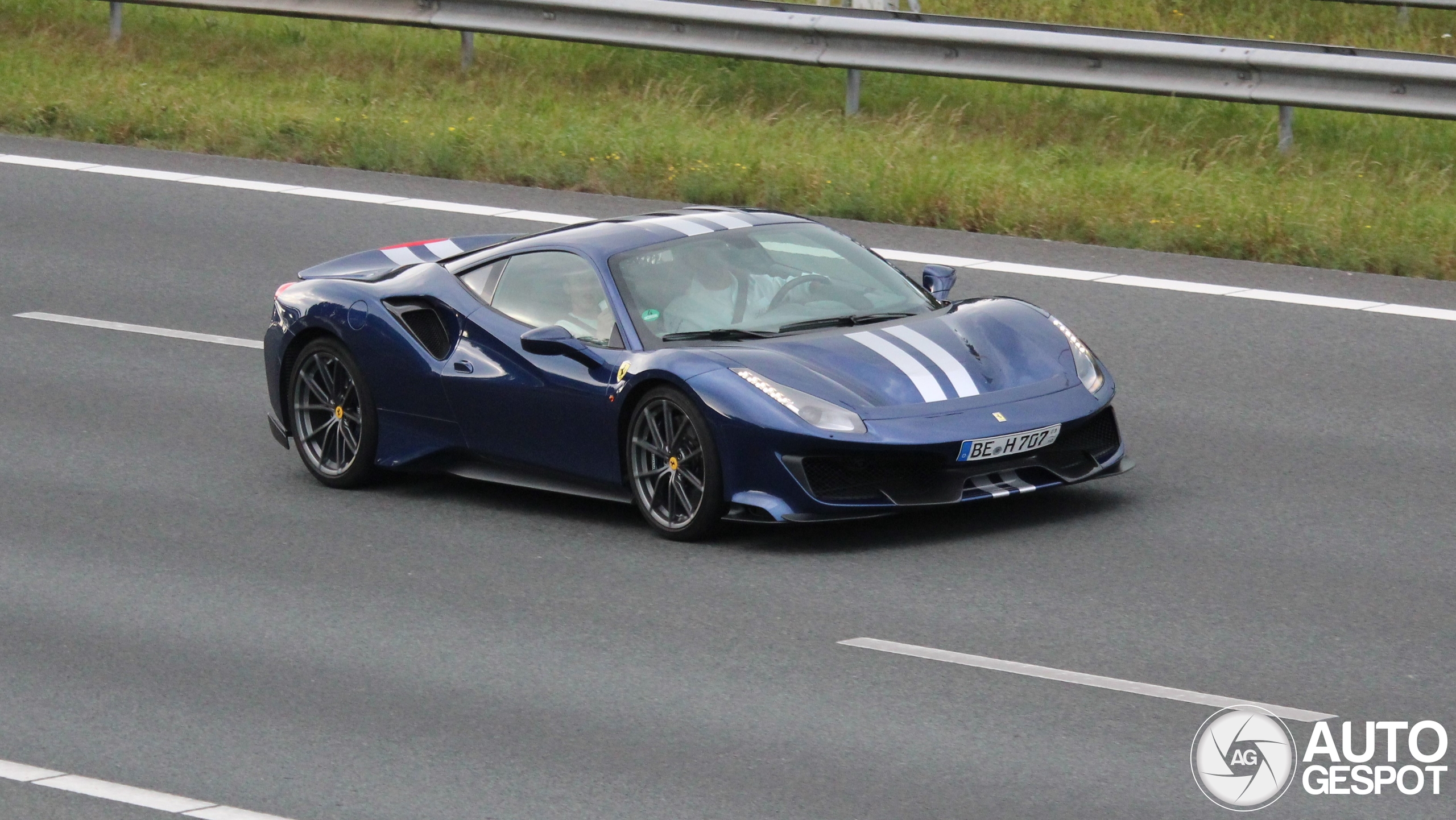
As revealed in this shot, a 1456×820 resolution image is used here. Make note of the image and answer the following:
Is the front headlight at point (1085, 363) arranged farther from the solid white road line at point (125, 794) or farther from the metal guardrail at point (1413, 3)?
the metal guardrail at point (1413, 3)

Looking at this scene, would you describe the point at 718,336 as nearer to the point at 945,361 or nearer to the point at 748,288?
the point at 748,288

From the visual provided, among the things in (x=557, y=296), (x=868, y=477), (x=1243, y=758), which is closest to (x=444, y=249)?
(x=557, y=296)

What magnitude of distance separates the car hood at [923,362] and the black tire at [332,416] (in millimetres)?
2013

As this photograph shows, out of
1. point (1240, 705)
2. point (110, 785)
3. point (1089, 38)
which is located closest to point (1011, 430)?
point (1240, 705)

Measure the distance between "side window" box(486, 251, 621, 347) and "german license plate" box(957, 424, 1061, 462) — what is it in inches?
61.9

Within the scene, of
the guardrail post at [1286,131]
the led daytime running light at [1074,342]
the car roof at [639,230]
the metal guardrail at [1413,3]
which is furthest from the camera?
the metal guardrail at [1413,3]

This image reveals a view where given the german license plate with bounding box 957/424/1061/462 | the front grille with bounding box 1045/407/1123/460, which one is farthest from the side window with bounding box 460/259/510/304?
the front grille with bounding box 1045/407/1123/460

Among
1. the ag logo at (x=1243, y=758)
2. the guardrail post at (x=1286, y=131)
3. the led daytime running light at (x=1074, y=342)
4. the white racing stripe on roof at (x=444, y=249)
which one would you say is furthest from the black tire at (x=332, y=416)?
the guardrail post at (x=1286, y=131)

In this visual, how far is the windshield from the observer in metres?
9.23

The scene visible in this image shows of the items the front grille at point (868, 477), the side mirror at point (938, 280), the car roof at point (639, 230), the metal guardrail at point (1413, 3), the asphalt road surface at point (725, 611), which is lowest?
the asphalt road surface at point (725, 611)

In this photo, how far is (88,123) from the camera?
18.0 m

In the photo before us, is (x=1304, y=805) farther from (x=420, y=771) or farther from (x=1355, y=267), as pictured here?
(x=1355, y=267)

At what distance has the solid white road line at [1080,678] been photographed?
675 centimetres
